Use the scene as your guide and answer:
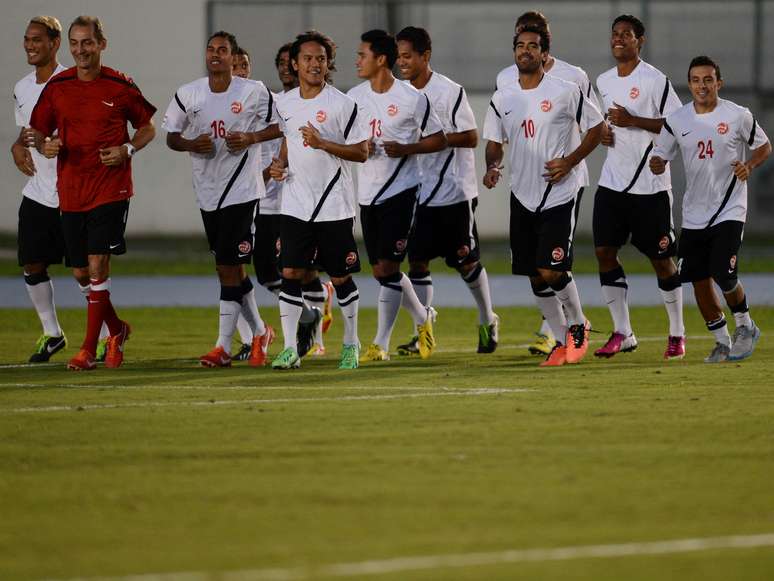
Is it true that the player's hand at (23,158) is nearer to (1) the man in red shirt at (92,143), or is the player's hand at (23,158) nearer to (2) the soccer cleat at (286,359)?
(1) the man in red shirt at (92,143)

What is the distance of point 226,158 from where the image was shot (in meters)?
12.3

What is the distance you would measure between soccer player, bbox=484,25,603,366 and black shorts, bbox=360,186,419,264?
2.16 feet

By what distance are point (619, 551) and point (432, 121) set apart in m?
7.20

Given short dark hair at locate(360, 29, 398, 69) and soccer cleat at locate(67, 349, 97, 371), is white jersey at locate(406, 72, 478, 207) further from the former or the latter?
soccer cleat at locate(67, 349, 97, 371)

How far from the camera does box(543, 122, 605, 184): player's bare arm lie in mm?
11922

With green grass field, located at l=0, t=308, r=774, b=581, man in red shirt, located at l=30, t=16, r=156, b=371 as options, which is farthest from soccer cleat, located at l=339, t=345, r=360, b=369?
man in red shirt, located at l=30, t=16, r=156, b=371

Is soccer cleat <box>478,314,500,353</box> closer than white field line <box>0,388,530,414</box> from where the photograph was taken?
No

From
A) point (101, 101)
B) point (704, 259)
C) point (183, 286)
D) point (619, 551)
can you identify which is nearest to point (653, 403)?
point (704, 259)

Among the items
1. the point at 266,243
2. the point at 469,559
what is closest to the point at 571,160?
the point at 266,243

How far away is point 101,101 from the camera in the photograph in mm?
11852

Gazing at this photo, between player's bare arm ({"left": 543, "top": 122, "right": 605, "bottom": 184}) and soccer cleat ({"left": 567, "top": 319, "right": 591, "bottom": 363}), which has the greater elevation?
player's bare arm ({"left": 543, "top": 122, "right": 605, "bottom": 184})

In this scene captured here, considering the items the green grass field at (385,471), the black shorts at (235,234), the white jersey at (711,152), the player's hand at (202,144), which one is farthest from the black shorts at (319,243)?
the white jersey at (711,152)

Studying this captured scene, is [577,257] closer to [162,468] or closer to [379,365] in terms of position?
[379,365]

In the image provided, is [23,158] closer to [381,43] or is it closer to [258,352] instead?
[258,352]
